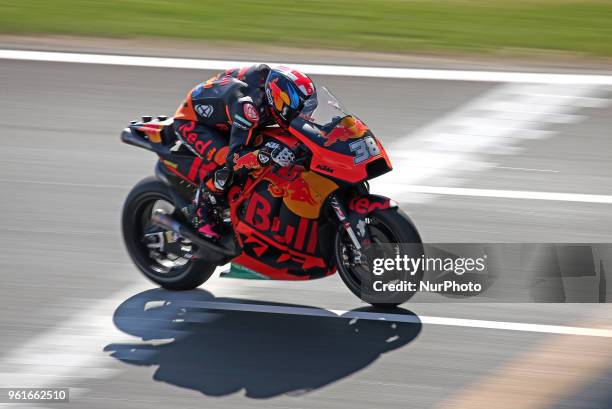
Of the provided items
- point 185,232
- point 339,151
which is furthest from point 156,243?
point 339,151

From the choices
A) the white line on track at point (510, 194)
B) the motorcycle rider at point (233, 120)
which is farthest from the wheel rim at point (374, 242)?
the white line on track at point (510, 194)

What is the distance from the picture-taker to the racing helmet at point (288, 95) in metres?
8.55

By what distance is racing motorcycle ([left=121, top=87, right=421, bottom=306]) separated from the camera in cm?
842

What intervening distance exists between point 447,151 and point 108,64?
16.4 feet

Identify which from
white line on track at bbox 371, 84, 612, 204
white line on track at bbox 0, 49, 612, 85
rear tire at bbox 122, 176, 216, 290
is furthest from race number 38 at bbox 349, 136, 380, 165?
white line on track at bbox 0, 49, 612, 85

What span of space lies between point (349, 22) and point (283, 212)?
26.1 feet

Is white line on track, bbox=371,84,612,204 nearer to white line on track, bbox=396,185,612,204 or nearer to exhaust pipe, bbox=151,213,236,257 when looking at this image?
white line on track, bbox=396,185,612,204

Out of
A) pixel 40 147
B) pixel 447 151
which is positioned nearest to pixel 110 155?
pixel 40 147

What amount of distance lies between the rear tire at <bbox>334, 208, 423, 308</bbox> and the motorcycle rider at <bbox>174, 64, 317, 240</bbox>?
29.4 inches

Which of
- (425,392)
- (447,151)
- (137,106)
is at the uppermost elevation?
(137,106)

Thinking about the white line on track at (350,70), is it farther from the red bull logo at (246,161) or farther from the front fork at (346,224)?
the front fork at (346,224)

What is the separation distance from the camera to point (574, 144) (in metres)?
12.5

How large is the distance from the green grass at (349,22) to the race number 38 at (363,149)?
7025mm

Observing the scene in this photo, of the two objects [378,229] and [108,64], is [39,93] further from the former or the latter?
[378,229]
